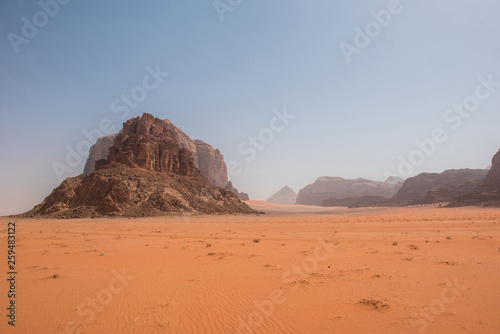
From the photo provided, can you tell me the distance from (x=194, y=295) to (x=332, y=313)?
3280 millimetres

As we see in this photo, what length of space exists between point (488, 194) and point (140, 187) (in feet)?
255

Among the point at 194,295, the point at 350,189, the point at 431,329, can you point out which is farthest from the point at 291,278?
the point at 350,189

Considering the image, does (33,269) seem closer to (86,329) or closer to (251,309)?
(86,329)

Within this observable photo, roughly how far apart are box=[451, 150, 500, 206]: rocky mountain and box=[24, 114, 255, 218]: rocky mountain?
171ft

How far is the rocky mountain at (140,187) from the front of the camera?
136 feet

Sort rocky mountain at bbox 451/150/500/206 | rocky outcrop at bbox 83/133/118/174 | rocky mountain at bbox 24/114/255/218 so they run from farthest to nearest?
rocky outcrop at bbox 83/133/118/174 < rocky mountain at bbox 451/150/500/206 < rocky mountain at bbox 24/114/255/218

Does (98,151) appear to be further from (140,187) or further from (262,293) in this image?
(262,293)

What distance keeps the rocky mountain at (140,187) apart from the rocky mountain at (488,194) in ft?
171

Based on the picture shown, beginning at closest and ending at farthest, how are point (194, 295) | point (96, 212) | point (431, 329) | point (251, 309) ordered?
point (431, 329) < point (251, 309) < point (194, 295) < point (96, 212)

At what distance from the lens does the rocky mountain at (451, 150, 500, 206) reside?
55359mm

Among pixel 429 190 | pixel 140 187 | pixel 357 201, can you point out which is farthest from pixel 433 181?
pixel 140 187

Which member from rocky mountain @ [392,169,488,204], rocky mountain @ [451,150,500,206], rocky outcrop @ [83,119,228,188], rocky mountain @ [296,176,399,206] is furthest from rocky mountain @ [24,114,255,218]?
rocky mountain @ [296,176,399,206]

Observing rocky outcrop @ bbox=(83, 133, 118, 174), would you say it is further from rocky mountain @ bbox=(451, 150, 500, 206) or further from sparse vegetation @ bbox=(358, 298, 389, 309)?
rocky mountain @ bbox=(451, 150, 500, 206)

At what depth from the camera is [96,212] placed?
39.9 m
